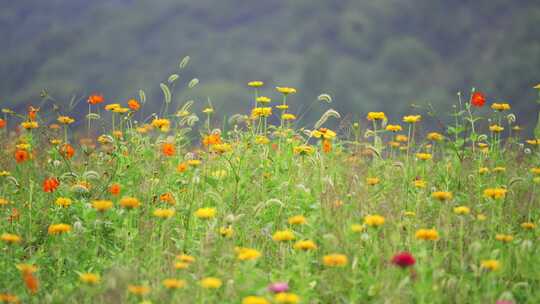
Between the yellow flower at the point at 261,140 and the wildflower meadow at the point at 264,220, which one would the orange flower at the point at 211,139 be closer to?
the wildflower meadow at the point at 264,220

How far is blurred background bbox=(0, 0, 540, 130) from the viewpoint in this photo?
8288 cm

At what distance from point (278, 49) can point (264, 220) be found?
108092 mm

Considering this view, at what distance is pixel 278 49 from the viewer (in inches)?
4387

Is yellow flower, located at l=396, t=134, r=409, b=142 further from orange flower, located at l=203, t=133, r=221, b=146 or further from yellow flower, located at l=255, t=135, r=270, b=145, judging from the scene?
orange flower, located at l=203, t=133, r=221, b=146

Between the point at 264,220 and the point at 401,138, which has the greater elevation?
the point at 401,138

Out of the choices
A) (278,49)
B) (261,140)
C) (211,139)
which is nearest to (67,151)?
(211,139)

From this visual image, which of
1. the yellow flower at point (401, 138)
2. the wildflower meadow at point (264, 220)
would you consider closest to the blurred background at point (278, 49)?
the yellow flower at point (401, 138)

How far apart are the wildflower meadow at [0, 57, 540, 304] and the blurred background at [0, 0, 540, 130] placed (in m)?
65.4

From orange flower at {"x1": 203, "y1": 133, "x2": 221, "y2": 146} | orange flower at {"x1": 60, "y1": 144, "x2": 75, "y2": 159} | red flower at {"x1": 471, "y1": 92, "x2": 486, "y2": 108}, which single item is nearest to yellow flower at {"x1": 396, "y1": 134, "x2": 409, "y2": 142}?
red flower at {"x1": 471, "y1": 92, "x2": 486, "y2": 108}

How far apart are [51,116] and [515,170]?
3733 mm

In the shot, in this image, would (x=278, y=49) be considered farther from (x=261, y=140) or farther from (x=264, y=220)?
(x=264, y=220)

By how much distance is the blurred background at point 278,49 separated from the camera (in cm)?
8288

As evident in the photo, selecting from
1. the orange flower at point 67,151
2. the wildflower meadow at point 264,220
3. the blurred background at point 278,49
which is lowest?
the wildflower meadow at point 264,220

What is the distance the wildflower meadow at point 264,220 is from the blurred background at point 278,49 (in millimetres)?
65426
